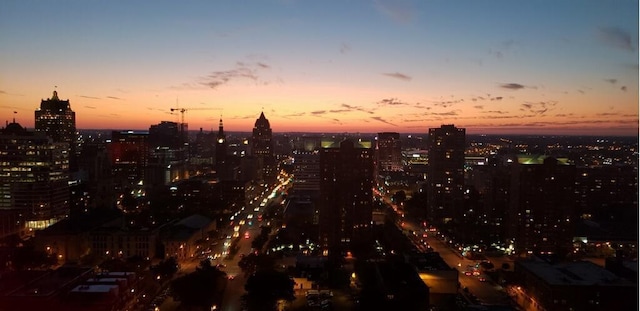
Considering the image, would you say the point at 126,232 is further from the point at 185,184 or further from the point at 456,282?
the point at 185,184

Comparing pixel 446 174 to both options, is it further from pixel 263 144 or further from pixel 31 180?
pixel 263 144

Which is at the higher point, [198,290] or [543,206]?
[543,206]

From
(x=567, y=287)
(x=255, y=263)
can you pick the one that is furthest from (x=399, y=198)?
(x=567, y=287)

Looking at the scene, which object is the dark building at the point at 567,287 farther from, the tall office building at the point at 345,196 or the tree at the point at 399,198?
the tree at the point at 399,198

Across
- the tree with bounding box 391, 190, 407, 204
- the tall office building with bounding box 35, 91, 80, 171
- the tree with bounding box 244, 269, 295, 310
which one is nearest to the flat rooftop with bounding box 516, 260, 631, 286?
the tree with bounding box 244, 269, 295, 310

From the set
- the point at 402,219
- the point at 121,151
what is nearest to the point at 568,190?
the point at 402,219

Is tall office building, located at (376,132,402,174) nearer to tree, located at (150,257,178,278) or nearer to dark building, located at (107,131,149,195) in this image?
dark building, located at (107,131,149,195)
